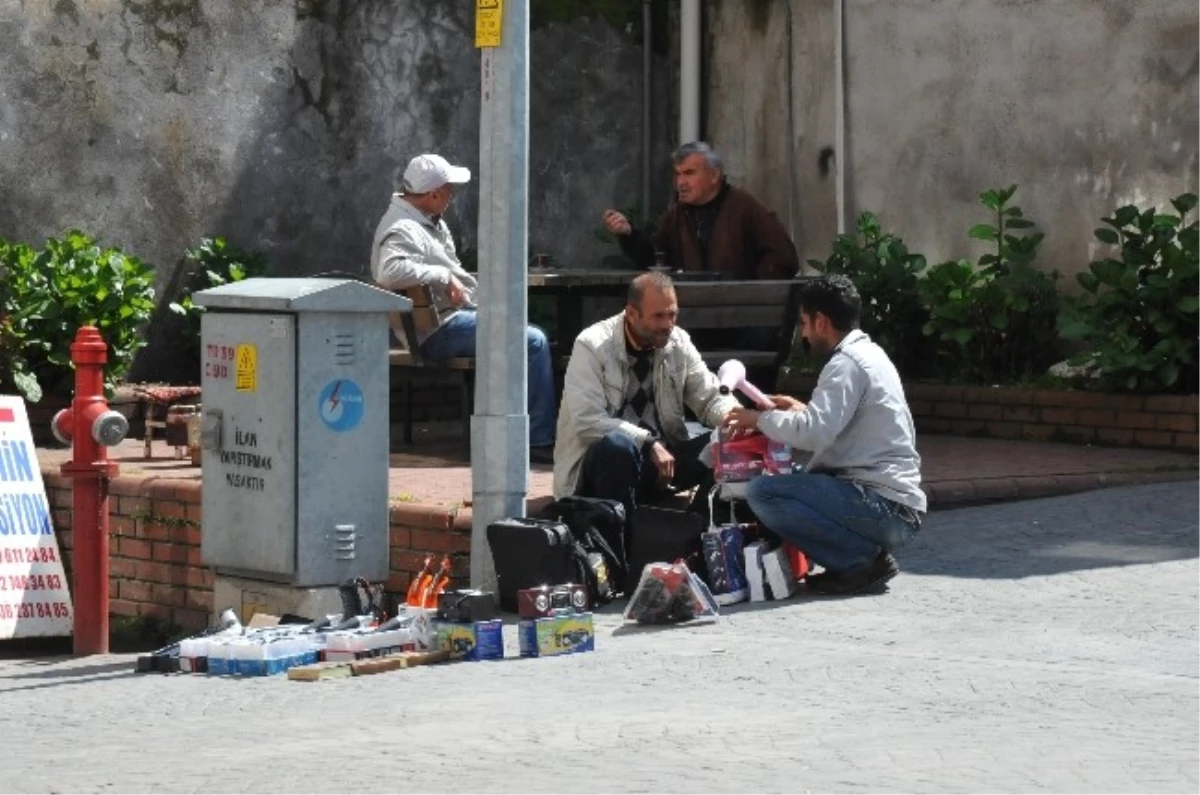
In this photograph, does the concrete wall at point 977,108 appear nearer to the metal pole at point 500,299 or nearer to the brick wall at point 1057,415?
the brick wall at point 1057,415

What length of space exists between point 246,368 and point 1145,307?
549cm

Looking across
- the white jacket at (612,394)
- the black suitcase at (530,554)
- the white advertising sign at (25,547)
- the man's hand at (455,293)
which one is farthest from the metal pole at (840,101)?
the black suitcase at (530,554)

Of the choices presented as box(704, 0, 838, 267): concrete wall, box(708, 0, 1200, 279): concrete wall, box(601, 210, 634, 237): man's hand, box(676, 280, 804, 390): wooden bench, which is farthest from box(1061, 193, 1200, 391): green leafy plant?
box(704, 0, 838, 267): concrete wall

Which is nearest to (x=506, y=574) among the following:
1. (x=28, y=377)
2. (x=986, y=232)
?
(x=28, y=377)

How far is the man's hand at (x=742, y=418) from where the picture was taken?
33.7 ft

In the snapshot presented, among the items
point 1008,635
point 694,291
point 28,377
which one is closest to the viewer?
point 1008,635

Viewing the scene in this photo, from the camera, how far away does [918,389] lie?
1480cm

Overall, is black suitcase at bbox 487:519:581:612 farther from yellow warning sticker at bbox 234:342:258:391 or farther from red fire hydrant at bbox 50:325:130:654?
red fire hydrant at bbox 50:325:130:654

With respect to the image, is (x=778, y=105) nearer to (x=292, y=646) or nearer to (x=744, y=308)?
(x=744, y=308)

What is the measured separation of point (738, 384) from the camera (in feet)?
34.7

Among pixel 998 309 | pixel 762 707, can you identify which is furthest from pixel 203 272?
pixel 762 707

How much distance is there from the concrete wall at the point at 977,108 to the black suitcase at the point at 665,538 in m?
5.20

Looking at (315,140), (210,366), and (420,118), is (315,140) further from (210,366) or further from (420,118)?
(210,366)

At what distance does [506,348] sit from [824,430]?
1271mm
